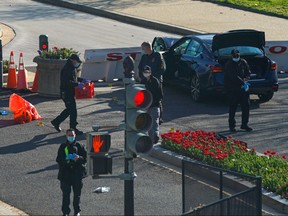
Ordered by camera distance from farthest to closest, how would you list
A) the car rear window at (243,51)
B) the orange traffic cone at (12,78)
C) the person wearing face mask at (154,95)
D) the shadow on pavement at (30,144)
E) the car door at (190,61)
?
the orange traffic cone at (12,78), the car door at (190,61), the car rear window at (243,51), the shadow on pavement at (30,144), the person wearing face mask at (154,95)

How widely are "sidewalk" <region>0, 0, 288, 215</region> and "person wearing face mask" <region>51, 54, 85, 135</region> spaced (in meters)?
12.8

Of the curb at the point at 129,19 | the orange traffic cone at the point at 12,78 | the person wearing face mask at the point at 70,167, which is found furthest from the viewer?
the curb at the point at 129,19

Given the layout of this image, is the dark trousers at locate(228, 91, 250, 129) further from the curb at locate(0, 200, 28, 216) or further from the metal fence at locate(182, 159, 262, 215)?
the curb at locate(0, 200, 28, 216)

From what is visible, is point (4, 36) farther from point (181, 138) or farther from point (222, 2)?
point (181, 138)

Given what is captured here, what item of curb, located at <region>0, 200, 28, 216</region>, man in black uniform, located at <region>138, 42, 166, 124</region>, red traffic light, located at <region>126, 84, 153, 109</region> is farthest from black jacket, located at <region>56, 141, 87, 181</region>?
man in black uniform, located at <region>138, 42, 166, 124</region>

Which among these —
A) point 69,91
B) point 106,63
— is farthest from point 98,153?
point 106,63

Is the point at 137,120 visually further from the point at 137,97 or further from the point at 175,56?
the point at 175,56

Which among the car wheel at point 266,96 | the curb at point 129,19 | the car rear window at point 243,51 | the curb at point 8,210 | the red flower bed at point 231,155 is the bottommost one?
the curb at point 8,210

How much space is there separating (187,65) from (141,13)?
48.2ft

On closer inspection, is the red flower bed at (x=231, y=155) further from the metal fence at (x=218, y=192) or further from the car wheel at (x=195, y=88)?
the car wheel at (x=195, y=88)

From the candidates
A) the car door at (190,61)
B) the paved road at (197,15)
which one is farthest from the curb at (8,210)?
the paved road at (197,15)

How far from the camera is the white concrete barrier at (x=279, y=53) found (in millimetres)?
25641

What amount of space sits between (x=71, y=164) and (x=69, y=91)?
536 cm

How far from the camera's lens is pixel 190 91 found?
72.6 feet
